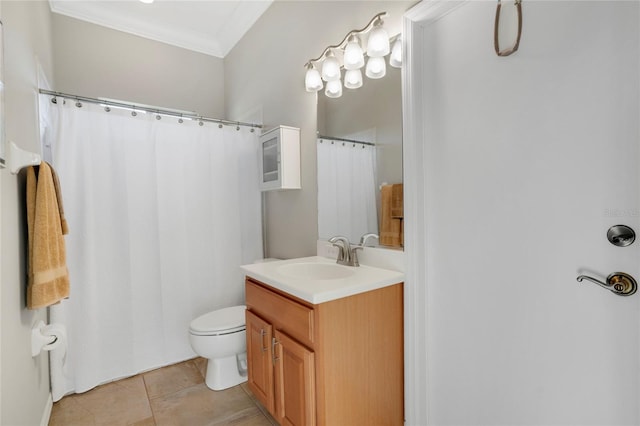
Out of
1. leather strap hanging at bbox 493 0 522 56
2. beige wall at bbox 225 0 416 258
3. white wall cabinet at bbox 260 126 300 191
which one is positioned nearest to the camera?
leather strap hanging at bbox 493 0 522 56

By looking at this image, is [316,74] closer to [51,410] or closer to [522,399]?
[522,399]

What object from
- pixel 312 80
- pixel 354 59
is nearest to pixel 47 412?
pixel 312 80

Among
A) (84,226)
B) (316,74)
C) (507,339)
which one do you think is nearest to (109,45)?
(84,226)

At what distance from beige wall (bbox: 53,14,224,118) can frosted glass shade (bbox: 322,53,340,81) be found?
6.41 feet

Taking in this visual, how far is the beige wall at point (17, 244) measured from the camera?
109 cm

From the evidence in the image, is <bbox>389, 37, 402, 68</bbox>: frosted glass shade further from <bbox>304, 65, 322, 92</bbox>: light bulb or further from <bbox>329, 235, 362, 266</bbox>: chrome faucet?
<bbox>329, 235, 362, 266</bbox>: chrome faucet

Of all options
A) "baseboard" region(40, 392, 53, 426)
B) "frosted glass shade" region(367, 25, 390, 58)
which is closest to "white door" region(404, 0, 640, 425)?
"frosted glass shade" region(367, 25, 390, 58)

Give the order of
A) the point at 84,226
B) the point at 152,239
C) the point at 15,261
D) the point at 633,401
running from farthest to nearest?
the point at 152,239 < the point at 84,226 < the point at 15,261 < the point at 633,401

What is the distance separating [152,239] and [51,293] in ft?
2.90

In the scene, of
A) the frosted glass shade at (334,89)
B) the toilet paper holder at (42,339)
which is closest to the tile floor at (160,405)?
the toilet paper holder at (42,339)

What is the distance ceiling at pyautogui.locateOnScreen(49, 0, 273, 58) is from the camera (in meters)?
2.50

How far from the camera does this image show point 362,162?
1.65m

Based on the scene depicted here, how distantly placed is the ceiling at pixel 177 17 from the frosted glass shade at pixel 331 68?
1.14 metres

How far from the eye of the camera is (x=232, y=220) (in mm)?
2516
